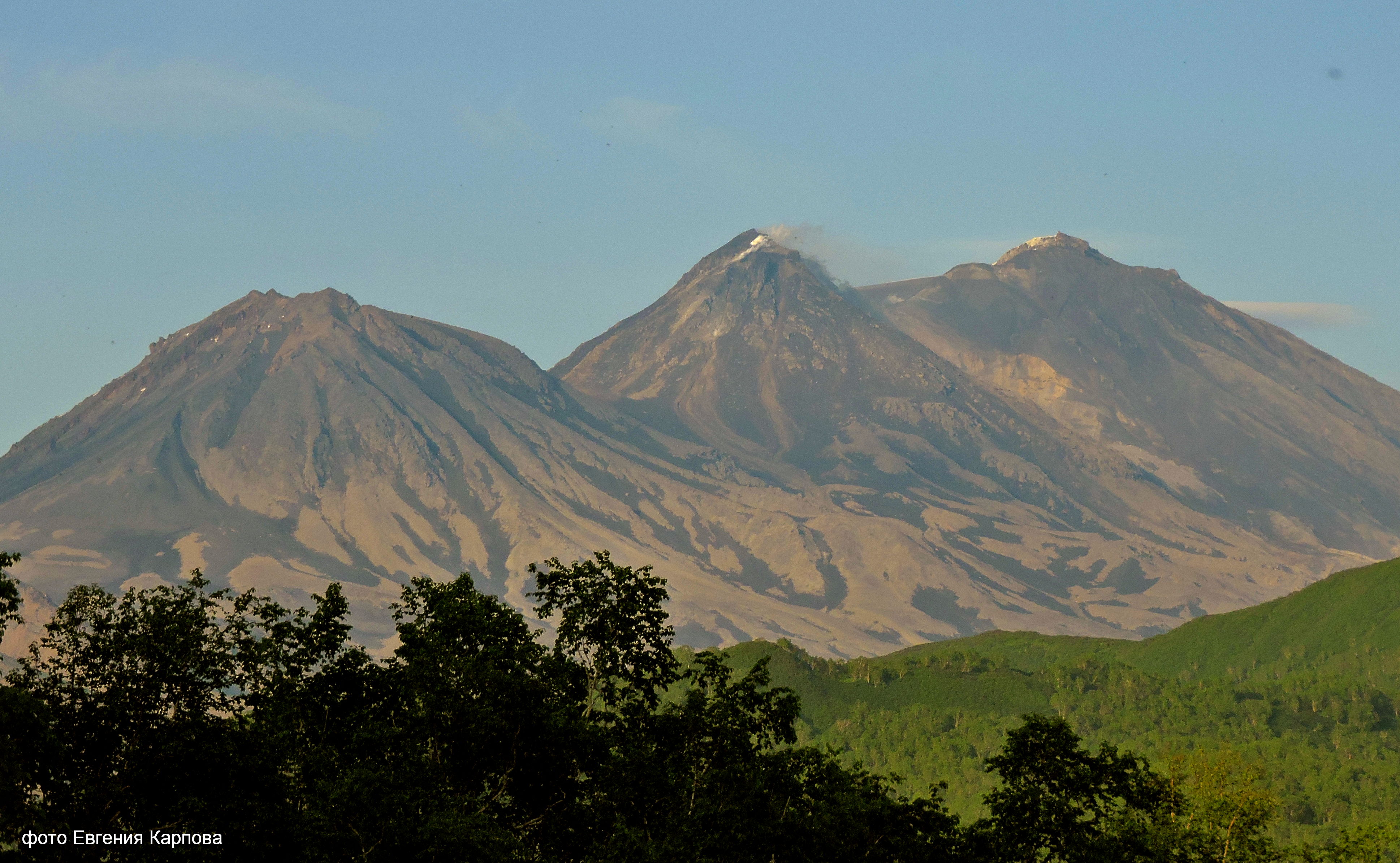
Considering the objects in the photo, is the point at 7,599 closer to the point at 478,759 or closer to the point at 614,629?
the point at 478,759

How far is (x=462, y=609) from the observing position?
48781mm

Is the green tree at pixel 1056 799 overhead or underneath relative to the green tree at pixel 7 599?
underneath

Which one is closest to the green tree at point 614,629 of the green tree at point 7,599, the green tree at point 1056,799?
the green tree at point 1056,799

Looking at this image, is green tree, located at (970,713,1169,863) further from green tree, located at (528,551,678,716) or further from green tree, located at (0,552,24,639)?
green tree, located at (0,552,24,639)

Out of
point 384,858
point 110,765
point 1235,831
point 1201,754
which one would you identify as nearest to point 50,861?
point 110,765

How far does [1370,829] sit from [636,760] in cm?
2529

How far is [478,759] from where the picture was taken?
45.5 metres

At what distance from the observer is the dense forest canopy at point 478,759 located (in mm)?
40594

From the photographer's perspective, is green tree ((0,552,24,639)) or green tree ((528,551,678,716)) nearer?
green tree ((0,552,24,639))

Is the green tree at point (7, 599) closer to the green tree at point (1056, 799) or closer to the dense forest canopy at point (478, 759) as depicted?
the dense forest canopy at point (478, 759)

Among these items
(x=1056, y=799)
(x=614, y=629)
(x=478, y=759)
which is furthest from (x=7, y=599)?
(x=1056, y=799)

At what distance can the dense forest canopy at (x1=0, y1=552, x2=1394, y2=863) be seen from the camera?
40594 mm

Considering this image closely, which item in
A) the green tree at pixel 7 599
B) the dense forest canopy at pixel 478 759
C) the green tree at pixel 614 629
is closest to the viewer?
the green tree at pixel 7 599

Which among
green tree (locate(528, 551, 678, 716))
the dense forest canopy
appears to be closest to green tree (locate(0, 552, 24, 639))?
the dense forest canopy
